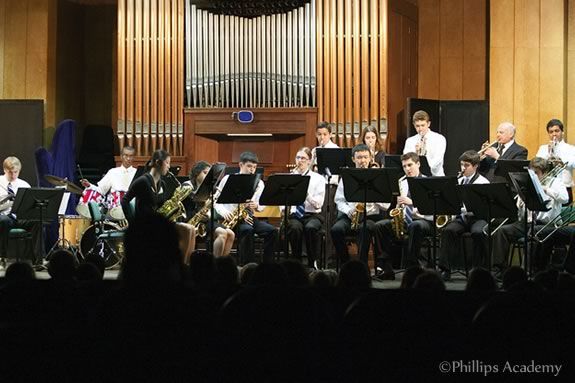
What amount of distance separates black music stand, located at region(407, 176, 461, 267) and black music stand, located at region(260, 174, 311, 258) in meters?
1.05

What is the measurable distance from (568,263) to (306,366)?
552 centimetres

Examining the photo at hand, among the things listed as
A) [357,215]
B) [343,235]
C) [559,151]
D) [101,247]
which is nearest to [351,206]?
[357,215]

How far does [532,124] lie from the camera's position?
36.9ft

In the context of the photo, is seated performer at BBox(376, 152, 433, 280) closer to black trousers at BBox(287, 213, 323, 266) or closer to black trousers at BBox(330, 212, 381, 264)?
black trousers at BBox(330, 212, 381, 264)

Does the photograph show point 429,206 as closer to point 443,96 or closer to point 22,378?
point 443,96

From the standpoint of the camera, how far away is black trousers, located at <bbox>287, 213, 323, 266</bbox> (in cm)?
940

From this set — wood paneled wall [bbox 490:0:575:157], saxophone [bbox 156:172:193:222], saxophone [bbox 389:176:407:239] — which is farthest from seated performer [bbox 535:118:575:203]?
saxophone [bbox 156:172:193:222]

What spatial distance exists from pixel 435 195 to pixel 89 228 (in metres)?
4.17

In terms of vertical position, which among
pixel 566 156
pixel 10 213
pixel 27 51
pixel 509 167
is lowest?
pixel 10 213

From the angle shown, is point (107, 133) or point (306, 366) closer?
point (306, 366)

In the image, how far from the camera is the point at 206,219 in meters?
9.72

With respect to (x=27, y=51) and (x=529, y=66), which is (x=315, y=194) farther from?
(x=27, y=51)

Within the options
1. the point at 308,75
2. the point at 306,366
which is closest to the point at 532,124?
the point at 308,75

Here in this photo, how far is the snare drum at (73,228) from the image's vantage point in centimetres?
1039
